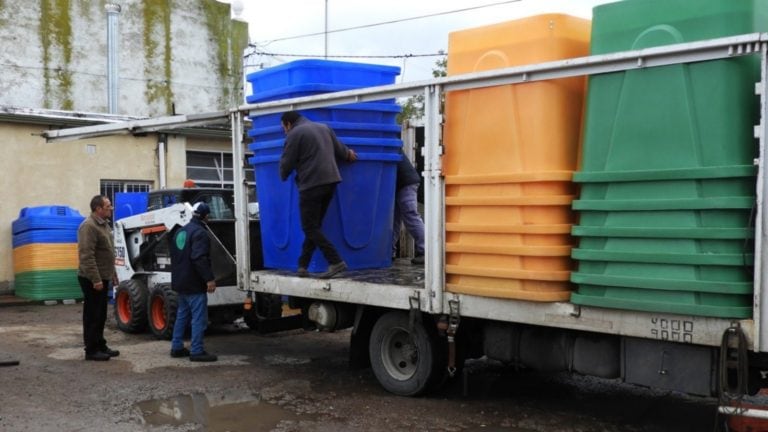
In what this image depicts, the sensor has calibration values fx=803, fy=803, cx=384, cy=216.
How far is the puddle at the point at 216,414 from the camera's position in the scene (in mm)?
5887

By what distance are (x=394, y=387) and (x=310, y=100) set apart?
2.54 m

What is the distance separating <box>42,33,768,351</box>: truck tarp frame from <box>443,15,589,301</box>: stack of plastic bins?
89 mm

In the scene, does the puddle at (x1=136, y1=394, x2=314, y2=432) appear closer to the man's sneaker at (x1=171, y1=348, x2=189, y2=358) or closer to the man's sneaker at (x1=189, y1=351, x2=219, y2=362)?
the man's sneaker at (x1=189, y1=351, x2=219, y2=362)

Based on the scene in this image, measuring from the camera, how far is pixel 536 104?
17.7 ft

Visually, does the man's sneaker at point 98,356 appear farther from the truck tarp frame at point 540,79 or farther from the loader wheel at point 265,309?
Answer: the truck tarp frame at point 540,79

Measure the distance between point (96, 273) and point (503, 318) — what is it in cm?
443

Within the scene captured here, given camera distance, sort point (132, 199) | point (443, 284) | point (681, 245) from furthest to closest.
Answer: point (132, 199)
point (443, 284)
point (681, 245)

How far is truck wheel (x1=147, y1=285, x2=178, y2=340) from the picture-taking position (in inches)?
370

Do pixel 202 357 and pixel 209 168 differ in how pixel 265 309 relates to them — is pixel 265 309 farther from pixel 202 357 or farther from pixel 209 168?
pixel 209 168

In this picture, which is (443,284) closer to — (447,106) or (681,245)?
(447,106)

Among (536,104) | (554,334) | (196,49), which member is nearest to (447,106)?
(536,104)

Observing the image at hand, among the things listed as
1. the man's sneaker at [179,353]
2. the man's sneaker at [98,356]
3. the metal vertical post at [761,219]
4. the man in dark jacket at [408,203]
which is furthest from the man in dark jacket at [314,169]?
the metal vertical post at [761,219]

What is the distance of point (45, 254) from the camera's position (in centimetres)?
1347

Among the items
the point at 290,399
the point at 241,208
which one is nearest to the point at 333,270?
the point at 290,399
